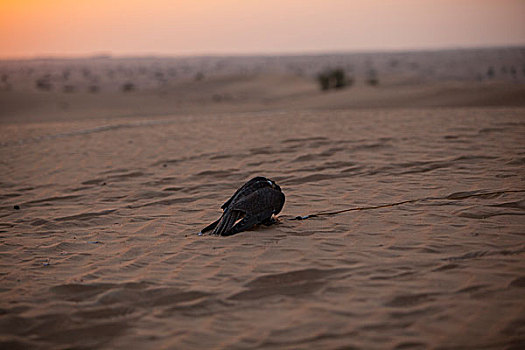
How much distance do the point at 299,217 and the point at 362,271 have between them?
157cm

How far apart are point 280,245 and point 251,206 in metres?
0.57

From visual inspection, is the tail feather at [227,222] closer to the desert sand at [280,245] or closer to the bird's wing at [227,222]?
the bird's wing at [227,222]

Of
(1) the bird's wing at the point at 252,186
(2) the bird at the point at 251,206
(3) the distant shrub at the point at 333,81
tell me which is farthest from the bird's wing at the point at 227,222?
(3) the distant shrub at the point at 333,81

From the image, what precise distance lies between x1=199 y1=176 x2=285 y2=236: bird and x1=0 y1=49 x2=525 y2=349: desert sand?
13 cm

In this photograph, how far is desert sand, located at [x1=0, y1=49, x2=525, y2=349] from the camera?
134 inches

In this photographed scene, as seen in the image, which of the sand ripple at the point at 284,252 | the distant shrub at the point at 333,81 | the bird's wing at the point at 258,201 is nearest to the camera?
the sand ripple at the point at 284,252

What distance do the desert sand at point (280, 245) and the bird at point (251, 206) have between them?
5.2 inches

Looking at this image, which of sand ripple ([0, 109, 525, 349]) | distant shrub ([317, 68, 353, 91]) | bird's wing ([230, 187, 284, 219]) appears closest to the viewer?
sand ripple ([0, 109, 525, 349])

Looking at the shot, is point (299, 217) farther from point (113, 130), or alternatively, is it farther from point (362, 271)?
point (113, 130)

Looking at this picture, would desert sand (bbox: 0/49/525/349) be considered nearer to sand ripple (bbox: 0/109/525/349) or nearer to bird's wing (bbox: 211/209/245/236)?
sand ripple (bbox: 0/109/525/349)

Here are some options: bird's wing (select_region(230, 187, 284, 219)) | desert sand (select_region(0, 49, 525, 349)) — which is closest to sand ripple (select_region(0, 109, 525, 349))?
desert sand (select_region(0, 49, 525, 349))

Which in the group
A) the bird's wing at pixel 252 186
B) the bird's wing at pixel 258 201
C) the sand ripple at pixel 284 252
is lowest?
the sand ripple at pixel 284 252

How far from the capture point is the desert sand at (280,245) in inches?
134

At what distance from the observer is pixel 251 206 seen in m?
5.17
